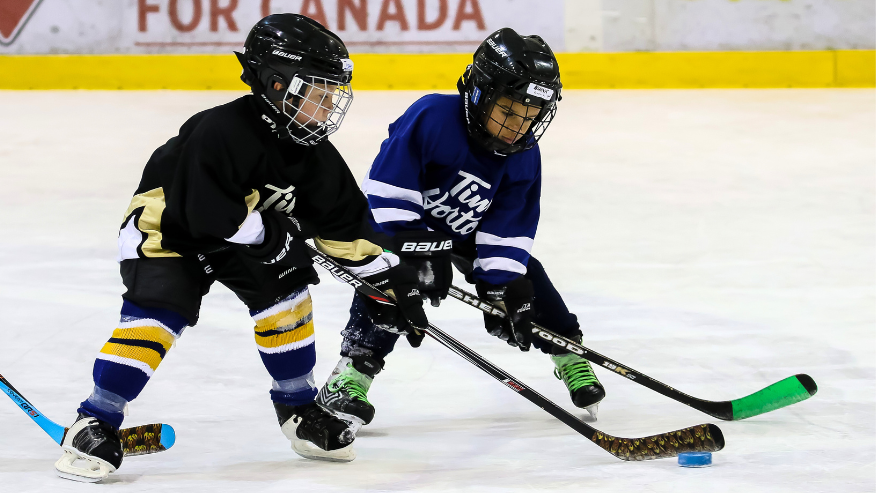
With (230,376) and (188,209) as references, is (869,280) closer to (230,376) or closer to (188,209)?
(230,376)

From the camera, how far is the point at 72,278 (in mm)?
3477

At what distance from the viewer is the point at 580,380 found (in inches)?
101

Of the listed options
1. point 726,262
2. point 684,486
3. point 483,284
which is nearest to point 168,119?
point 726,262

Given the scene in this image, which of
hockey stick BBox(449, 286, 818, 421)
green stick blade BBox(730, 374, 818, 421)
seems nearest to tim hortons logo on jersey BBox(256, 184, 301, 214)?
hockey stick BBox(449, 286, 818, 421)

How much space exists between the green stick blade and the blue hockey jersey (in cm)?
61

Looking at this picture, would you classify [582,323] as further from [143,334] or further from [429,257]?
[143,334]

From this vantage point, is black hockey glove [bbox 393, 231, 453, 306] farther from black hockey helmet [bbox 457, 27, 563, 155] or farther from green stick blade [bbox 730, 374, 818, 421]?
green stick blade [bbox 730, 374, 818, 421]

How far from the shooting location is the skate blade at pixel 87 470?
76.2 inches

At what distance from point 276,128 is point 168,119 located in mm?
4295

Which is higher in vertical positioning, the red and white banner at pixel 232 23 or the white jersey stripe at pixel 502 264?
the white jersey stripe at pixel 502 264

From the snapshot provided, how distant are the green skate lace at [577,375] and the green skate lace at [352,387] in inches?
19.6

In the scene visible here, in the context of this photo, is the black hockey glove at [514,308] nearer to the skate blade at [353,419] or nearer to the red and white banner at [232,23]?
the skate blade at [353,419]

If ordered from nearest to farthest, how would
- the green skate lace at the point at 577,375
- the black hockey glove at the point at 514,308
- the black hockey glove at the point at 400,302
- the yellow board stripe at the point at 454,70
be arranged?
1. the black hockey glove at the point at 400,302
2. the black hockey glove at the point at 514,308
3. the green skate lace at the point at 577,375
4. the yellow board stripe at the point at 454,70

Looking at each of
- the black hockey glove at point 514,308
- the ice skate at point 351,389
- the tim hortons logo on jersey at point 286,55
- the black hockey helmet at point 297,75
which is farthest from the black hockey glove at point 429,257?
the tim hortons logo on jersey at point 286,55
